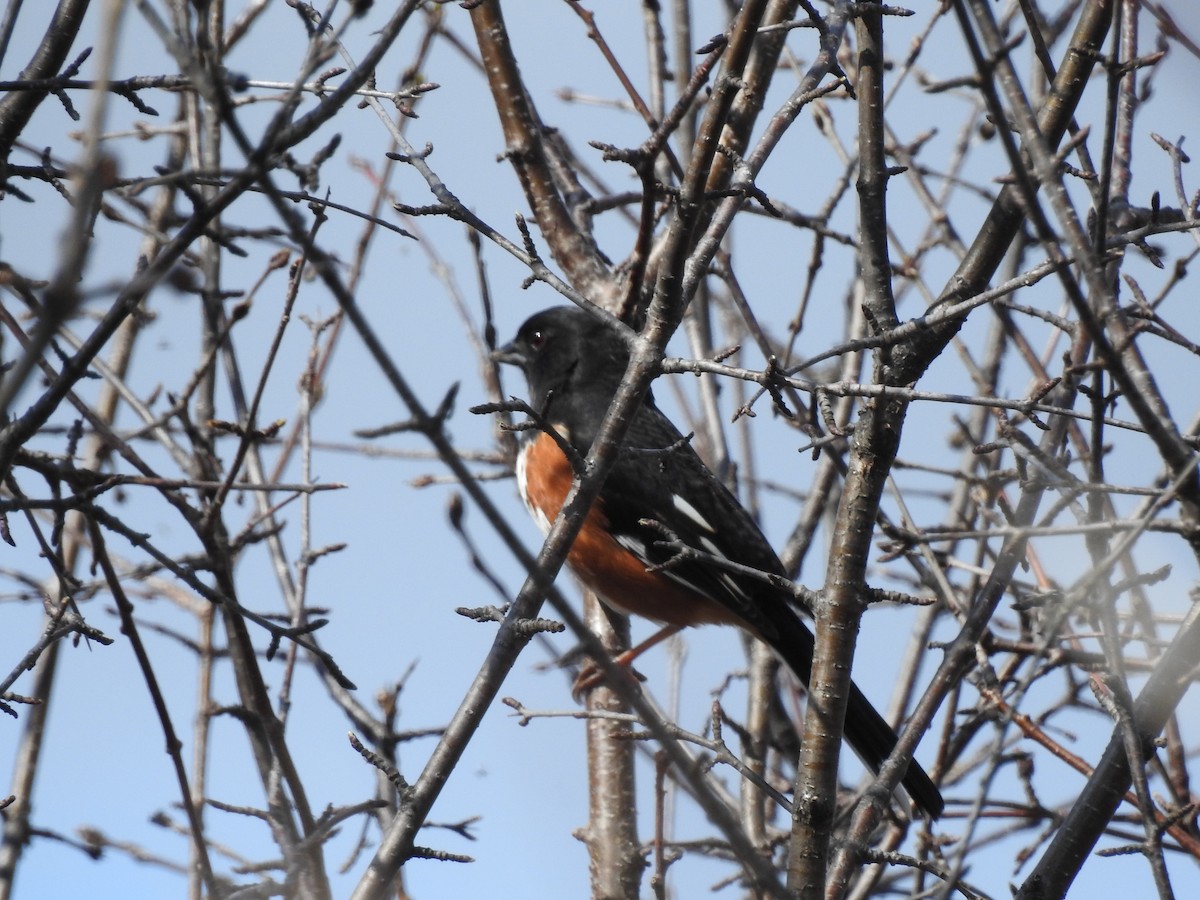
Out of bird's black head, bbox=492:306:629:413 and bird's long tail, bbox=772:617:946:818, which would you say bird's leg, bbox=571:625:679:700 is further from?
bird's black head, bbox=492:306:629:413

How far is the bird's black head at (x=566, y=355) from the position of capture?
4.93 m

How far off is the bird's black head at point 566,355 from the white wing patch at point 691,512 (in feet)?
1.94

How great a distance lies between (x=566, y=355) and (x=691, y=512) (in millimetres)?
1029

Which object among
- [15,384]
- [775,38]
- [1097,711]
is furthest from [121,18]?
[1097,711]

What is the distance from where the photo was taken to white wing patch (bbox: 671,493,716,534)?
430cm

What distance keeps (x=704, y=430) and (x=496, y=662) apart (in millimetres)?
2587

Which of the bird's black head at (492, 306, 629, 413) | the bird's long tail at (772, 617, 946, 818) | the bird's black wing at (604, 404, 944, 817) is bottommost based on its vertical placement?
the bird's long tail at (772, 617, 946, 818)

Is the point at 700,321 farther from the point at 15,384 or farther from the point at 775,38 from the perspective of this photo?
the point at 15,384

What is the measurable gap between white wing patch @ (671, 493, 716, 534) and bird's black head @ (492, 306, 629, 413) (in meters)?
0.59

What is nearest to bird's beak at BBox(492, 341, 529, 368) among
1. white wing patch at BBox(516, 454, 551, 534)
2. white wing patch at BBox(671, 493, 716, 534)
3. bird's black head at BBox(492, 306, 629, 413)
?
bird's black head at BBox(492, 306, 629, 413)

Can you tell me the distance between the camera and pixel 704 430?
15.6 feet

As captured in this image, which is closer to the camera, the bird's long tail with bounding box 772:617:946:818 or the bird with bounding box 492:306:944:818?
the bird's long tail with bounding box 772:617:946:818

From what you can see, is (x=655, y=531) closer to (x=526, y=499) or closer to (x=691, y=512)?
(x=691, y=512)

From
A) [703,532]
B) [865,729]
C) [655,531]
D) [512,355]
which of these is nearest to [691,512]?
[703,532]
